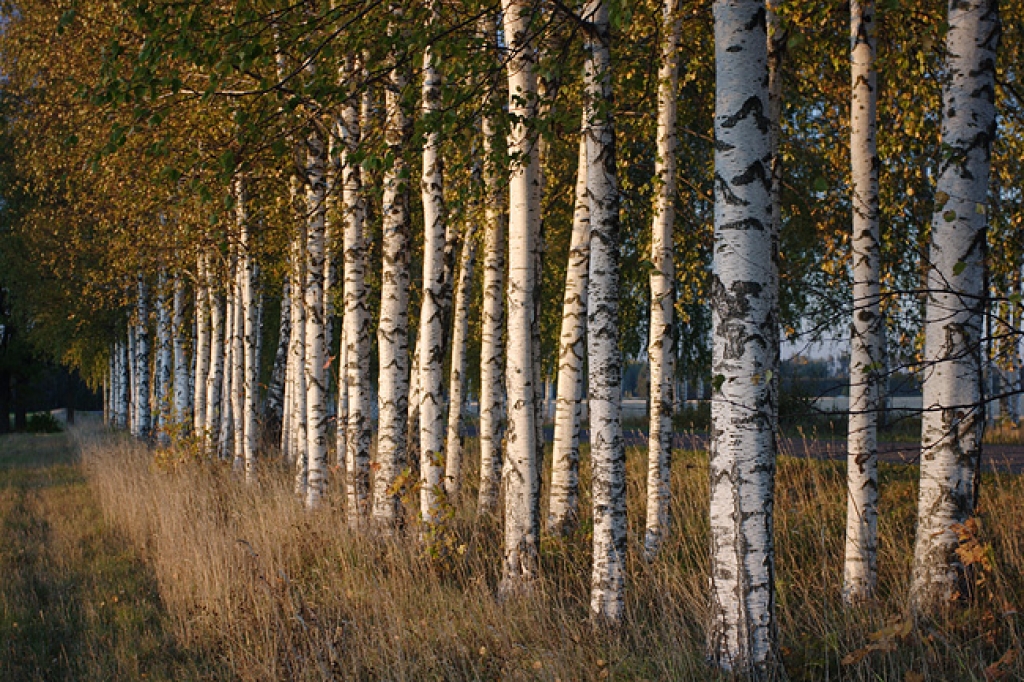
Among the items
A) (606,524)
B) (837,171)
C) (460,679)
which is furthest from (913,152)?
(460,679)

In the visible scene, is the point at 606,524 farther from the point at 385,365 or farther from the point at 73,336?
the point at 73,336

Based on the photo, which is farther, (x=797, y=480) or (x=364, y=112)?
(x=364, y=112)

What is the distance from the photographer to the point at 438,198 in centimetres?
844

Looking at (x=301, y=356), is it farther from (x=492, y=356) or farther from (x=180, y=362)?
(x=180, y=362)

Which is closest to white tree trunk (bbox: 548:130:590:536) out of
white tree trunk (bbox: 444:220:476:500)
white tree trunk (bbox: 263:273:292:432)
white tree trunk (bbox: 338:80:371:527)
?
white tree trunk (bbox: 338:80:371:527)

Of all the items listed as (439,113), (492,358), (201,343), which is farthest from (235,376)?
(439,113)

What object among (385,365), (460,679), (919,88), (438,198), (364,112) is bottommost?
→ (460,679)

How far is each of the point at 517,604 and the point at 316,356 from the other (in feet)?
18.2

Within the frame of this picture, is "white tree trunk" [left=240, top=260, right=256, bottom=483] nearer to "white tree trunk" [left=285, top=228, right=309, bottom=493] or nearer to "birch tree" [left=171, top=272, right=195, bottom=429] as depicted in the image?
"white tree trunk" [left=285, top=228, right=309, bottom=493]

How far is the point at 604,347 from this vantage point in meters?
5.83

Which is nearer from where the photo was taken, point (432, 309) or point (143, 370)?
point (432, 309)

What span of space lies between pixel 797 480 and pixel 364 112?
21.6 ft

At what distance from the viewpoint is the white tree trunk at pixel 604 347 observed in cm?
551

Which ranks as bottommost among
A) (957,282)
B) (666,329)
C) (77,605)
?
(77,605)
